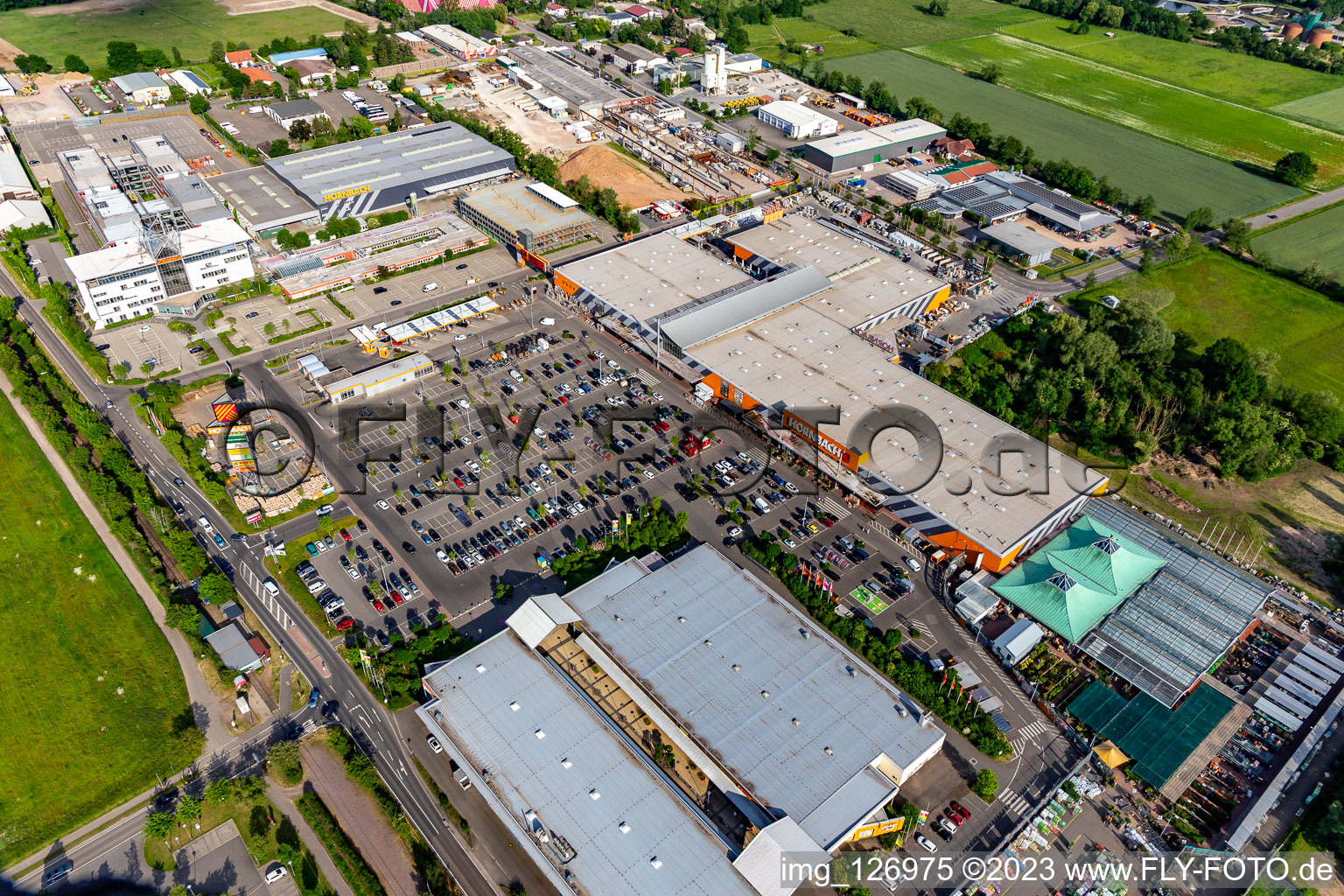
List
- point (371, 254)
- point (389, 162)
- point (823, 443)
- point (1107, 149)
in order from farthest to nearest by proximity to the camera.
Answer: point (1107, 149)
point (389, 162)
point (371, 254)
point (823, 443)

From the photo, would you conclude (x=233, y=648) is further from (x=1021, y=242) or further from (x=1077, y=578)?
(x=1021, y=242)

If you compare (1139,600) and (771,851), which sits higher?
(771,851)

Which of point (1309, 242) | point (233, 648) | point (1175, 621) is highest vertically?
point (1309, 242)

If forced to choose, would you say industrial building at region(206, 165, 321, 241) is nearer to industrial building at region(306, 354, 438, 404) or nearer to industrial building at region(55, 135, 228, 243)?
industrial building at region(55, 135, 228, 243)

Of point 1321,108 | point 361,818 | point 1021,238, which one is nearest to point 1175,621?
point 361,818

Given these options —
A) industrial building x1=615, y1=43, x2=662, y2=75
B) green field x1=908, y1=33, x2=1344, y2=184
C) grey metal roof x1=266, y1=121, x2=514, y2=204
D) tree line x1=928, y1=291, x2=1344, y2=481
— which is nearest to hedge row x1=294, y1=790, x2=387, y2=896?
tree line x1=928, y1=291, x2=1344, y2=481

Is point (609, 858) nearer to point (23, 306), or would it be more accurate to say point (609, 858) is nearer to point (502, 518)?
point (502, 518)

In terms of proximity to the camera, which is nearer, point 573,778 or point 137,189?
point 573,778

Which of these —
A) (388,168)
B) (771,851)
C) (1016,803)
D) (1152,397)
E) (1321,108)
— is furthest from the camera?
(1321,108)
